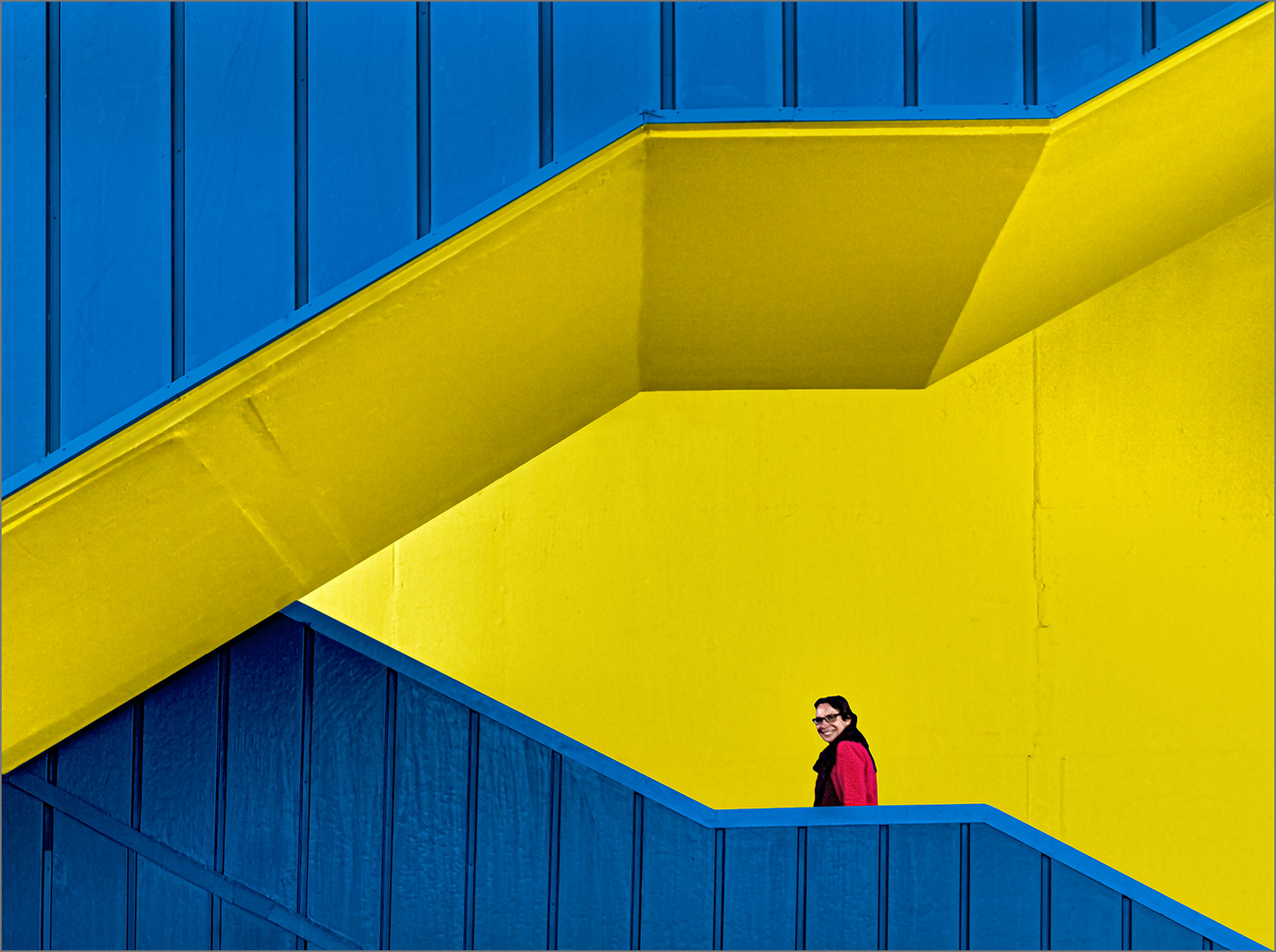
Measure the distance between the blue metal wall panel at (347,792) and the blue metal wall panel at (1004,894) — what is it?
176 centimetres

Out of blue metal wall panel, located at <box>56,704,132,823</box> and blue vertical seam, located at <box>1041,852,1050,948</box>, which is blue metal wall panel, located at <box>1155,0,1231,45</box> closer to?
blue vertical seam, located at <box>1041,852,1050,948</box>

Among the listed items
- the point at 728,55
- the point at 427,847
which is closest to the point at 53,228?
the point at 728,55

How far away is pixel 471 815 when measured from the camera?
9.60 ft

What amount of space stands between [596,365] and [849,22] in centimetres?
157

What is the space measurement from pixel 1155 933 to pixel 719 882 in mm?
1231

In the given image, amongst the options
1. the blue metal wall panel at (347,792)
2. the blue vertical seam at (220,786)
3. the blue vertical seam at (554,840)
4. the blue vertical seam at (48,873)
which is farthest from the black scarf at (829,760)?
the blue vertical seam at (48,873)

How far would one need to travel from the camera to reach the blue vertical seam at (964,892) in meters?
2.74

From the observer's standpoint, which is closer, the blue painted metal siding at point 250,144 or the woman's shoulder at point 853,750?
the blue painted metal siding at point 250,144

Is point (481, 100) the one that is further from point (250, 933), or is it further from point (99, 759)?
point (250, 933)

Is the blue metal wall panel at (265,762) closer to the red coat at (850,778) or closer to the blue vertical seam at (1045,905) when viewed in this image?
the red coat at (850,778)

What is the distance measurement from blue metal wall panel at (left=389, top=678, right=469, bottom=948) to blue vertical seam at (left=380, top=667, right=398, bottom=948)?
0.04 feet

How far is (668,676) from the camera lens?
4.70 metres

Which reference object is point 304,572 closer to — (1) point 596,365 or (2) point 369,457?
(2) point 369,457

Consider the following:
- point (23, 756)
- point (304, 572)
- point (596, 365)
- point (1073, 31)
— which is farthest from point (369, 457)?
point (1073, 31)
